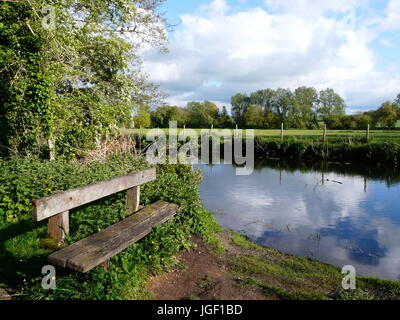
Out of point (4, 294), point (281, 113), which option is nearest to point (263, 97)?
point (281, 113)

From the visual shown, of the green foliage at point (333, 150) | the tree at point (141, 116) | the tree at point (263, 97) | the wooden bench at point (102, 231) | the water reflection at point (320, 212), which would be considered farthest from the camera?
the tree at point (263, 97)

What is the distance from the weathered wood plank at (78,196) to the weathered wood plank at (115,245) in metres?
0.64

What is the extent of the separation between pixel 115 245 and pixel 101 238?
0.28 meters

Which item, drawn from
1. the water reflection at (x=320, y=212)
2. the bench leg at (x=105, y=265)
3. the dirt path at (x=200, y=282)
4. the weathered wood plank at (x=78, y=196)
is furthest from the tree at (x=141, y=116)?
the bench leg at (x=105, y=265)

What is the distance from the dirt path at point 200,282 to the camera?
3.94 meters

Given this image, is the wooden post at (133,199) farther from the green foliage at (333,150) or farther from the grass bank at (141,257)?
the green foliage at (333,150)

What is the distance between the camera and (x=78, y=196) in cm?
403

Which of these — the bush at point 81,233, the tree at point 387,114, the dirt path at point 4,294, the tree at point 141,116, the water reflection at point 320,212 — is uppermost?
the tree at point 387,114

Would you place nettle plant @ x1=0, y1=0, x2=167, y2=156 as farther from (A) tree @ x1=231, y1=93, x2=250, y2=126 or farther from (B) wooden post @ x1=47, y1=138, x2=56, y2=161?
(A) tree @ x1=231, y1=93, x2=250, y2=126

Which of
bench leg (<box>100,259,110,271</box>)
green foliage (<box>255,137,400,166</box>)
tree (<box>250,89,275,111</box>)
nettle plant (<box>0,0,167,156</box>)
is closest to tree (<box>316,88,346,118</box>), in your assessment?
tree (<box>250,89,275,111</box>)

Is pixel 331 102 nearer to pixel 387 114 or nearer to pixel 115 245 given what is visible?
pixel 387 114

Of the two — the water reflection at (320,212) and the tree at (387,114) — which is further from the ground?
the tree at (387,114)

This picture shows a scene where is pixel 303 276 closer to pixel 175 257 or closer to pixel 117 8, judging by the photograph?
pixel 175 257
